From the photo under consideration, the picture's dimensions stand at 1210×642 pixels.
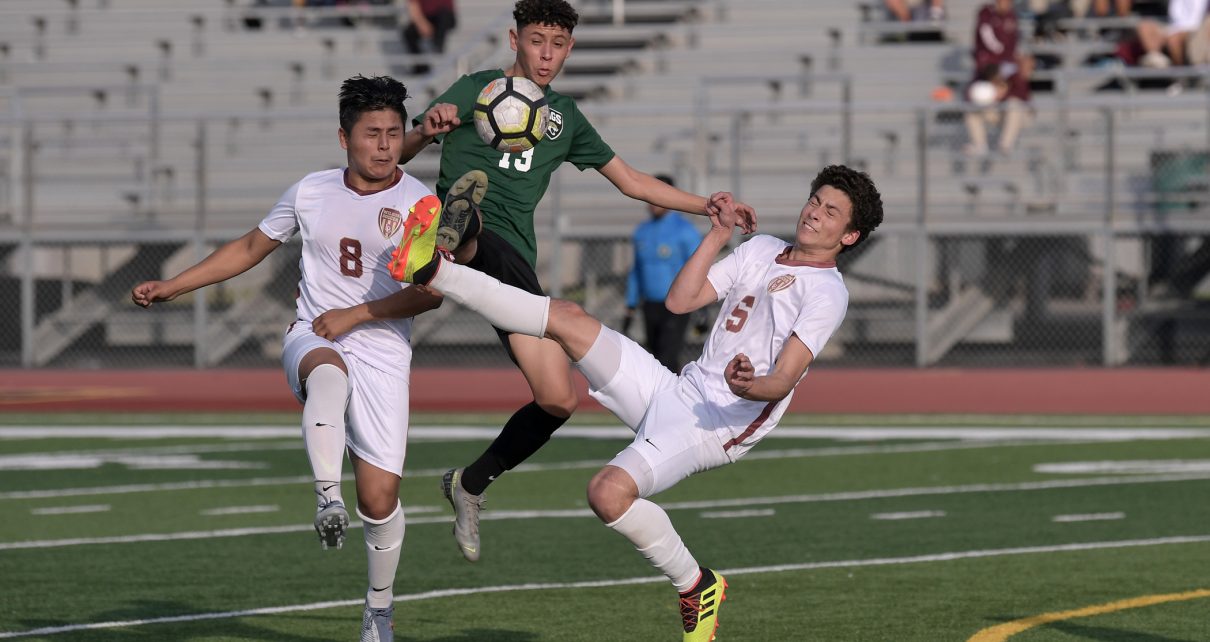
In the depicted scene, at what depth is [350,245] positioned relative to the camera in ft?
22.4

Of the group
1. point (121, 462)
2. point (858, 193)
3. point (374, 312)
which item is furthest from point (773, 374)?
point (121, 462)

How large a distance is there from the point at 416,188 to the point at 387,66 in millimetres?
17961

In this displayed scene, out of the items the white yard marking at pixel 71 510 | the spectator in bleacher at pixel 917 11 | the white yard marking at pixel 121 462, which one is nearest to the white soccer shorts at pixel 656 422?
the white yard marking at pixel 71 510

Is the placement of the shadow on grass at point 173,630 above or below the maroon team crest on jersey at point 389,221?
below

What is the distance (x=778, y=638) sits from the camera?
718 centimetres

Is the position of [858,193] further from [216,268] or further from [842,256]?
[842,256]

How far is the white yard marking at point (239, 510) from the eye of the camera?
1097 cm

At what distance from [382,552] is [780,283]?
1.82m

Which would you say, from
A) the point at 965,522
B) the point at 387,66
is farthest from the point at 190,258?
the point at 965,522

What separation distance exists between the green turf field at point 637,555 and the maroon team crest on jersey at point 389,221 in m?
1.67

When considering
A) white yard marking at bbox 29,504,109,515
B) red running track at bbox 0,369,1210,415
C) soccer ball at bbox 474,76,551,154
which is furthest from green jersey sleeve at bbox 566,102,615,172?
red running track at bbox 0,369,1210,415

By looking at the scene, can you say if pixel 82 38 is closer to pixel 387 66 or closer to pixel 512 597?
pixel 387 66

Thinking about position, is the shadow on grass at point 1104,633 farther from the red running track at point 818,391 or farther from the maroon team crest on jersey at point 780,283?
the red running track at point 818,391

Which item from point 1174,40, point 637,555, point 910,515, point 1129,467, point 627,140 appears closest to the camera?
point 637,555
